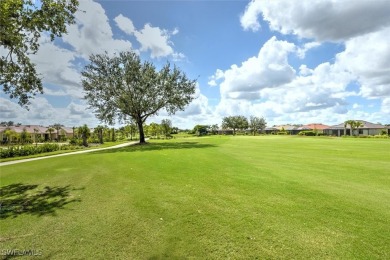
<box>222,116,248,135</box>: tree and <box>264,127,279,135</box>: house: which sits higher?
<box>222,116,248,135</box>: tree

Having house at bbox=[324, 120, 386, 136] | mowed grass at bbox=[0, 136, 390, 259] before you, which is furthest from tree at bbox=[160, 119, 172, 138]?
mowed grass at bbox=[0, 136, 390, 259]

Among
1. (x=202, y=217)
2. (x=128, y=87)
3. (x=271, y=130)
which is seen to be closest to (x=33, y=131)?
(x=128, y=87)

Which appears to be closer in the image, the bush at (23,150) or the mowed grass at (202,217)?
the mowed grass at (202,217)

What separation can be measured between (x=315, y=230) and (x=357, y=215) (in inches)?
65.4

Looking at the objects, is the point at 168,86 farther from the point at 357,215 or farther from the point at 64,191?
the point at 357,215

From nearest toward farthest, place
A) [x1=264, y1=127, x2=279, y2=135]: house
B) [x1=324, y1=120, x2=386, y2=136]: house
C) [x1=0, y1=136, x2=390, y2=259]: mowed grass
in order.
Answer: [x1=0, y1=136, x2=390, y2=259]: mowed grass, [x1=324, y1=120, x2=386, y2=136]: house, [x1=264, y1=127, x2=279, y2=135]: house

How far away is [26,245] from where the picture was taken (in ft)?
17.4

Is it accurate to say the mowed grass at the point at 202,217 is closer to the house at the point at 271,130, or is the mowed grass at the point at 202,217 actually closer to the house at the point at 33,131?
the house at the point at 33,131

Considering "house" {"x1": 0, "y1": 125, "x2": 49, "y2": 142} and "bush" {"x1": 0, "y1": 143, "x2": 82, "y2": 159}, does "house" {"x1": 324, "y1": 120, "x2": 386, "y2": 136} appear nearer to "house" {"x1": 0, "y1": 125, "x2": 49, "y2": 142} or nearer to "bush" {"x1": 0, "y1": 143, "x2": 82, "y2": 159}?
"bush" {"x1": 0, "y1": 143, "x2": 82, "y2": 159}

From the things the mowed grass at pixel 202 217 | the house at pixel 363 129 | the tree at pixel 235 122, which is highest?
the tree at pixel 235 122

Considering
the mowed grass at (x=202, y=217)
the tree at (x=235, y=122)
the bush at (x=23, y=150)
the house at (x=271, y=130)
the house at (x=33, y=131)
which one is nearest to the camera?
the mowed grass at (x=202, y=217)

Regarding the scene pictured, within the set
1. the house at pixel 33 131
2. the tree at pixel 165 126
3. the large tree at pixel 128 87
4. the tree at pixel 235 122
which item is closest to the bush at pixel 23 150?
the large tree at pixel 128 87

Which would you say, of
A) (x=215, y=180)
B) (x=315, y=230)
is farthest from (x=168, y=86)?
(x=315, y=230)

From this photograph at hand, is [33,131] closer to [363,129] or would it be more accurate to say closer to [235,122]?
[235,122]
